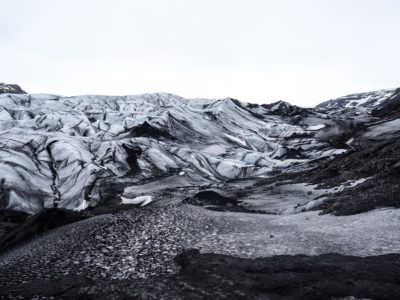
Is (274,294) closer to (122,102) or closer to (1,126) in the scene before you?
(1,126)

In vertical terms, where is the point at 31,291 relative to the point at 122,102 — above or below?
below

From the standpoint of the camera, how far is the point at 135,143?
47.0 metres

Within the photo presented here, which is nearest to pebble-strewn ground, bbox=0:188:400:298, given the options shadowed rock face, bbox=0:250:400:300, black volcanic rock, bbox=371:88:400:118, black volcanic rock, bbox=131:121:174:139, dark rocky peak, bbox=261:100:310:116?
shadowed rock face, bbox=0:250:400:300

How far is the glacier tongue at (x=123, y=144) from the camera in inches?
1352

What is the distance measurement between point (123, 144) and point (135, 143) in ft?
5.55

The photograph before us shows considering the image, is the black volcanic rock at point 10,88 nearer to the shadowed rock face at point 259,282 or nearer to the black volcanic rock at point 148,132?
the black volcanic rock at point 148,132

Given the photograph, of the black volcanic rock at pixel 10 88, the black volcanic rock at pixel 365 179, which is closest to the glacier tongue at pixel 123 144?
the black volcanic rock at pixel 365 179

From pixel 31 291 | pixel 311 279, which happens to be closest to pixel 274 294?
pixel 311 279

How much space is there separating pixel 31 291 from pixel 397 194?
52.8 ft

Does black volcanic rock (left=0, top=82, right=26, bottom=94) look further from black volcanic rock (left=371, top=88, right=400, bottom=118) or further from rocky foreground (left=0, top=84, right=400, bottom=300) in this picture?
black volcanic rock (left=371, top=88, right=400, bottom=118)

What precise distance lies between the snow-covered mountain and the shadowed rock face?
65.4ft

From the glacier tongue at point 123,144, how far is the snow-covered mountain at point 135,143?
117mm

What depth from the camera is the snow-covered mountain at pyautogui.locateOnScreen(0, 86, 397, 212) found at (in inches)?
1366

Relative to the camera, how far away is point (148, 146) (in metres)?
47.1
